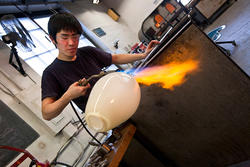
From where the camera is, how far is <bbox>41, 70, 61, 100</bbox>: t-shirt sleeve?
92 cm

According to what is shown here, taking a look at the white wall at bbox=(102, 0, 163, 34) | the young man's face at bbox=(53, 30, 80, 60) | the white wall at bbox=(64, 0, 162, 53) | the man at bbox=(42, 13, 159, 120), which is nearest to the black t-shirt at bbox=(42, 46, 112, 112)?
the man at bbox=(42, 13, 159, 120)

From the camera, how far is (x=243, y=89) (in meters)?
0.62

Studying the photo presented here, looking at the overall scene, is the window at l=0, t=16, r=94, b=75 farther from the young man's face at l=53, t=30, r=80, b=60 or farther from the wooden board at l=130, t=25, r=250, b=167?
the wooden board at l=130, t=25, r=250, b=167

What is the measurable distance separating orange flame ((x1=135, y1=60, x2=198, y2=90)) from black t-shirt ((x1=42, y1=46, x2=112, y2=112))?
1.69ft

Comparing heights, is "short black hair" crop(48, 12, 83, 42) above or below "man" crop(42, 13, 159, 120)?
above

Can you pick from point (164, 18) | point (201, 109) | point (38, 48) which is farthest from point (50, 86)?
point (164, 18)

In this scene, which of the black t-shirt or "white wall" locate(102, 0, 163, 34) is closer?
the black t-shirt

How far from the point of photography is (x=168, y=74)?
750 millimetres

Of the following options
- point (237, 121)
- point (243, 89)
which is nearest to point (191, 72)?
point (243, 89)

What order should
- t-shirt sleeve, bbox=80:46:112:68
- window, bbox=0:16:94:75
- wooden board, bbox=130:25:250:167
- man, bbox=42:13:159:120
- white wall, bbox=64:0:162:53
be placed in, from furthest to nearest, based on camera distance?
1. white wall, bbox=64:0:162:53
2. window, bbox=0:16:94:75
3. t-shirt sleeve, bbox=80:46:112:68
4. man, bbox=42:13:159:120
5. wooden board, bbox=130:25:250:167

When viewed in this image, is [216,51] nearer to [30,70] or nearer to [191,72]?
[191,72]

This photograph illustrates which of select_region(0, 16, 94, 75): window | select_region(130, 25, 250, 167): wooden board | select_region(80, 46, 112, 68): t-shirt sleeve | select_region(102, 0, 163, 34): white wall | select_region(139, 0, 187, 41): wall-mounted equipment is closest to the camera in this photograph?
select_region(130, 25, 250, 167): wooden board

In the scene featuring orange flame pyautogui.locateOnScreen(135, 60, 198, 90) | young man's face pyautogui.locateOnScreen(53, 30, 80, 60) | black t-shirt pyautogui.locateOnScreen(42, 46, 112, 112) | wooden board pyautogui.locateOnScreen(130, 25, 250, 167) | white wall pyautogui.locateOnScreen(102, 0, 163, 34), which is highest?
white wall pyautogui.locateOnScreen(102, 0, 163, 34)

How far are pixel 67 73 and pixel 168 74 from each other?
31.5 inches
